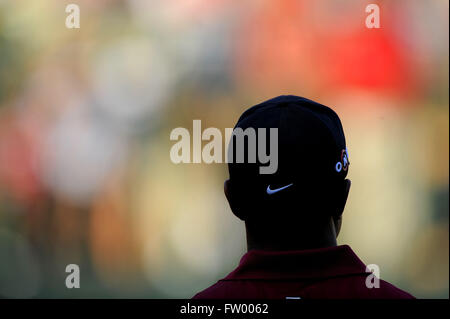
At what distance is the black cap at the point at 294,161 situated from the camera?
1.11 m

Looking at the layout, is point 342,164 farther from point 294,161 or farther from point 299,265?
point 299,265

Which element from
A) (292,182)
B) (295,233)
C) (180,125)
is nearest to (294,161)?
(292,182)

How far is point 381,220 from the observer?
14.8ft

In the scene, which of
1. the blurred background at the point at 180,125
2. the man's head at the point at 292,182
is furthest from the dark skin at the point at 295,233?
the blurred background at the point at 180,125

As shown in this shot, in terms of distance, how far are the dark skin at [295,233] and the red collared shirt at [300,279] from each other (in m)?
0.02

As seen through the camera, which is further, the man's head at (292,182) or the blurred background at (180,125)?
the blurred background at (180,125)

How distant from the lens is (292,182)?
3.64ft

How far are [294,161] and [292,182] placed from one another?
0.04 meters

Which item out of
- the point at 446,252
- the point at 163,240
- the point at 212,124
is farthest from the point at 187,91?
the point at 446,252

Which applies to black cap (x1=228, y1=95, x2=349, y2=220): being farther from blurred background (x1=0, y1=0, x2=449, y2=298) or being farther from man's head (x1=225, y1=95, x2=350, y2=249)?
blurred background (x1=0, y1=0, x2=449, y2=298)

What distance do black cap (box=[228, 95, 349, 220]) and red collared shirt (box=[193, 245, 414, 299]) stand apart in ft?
0.36

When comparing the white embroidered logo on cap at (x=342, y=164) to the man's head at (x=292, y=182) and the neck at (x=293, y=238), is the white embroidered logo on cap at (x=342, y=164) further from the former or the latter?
the neck at (x=293, y=238)

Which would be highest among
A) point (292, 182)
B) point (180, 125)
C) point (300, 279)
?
point (180, 125)
